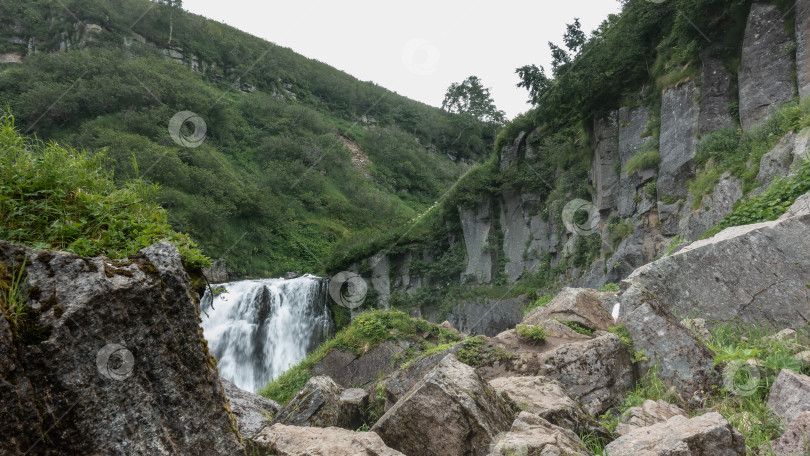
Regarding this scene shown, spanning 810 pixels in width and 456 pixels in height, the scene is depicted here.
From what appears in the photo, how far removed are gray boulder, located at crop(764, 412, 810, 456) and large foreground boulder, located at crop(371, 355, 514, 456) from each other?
1980 mm

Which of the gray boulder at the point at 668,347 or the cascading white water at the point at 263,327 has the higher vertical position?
the gray boulder at the point at 668,347

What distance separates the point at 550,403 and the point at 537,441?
1364 mm

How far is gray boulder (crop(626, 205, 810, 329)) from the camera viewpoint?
17.6 ft

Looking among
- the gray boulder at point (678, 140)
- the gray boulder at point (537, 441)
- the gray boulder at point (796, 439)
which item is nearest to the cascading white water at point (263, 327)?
the gray boulder at point (678, 140)

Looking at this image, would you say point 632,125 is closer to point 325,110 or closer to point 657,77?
point 657,77

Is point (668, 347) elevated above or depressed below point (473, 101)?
below

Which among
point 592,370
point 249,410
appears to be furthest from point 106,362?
point 592,370

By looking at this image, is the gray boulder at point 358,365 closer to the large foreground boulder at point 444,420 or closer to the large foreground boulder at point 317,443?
the large foreground boulder at point 444,420

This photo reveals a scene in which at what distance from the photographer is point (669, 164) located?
46.5 ft

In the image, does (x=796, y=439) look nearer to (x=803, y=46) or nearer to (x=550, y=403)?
(x=550, y=403)

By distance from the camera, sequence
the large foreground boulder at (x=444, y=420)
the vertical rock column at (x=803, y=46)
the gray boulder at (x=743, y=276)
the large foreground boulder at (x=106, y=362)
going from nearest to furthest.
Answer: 1. the large foreground boulder at (x=106, y=362)
2. the large foreground boulder at (x=444, y=420)
3. the gray boulder at (x=743, y=276)
4. the vertical rock column at (x=803, y=46)

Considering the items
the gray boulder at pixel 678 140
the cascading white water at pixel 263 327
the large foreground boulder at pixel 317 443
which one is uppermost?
the gray boulder at pixel 678 140

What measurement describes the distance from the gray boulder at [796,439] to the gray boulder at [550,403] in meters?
1.52

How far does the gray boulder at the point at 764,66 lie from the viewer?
37.4 ft
